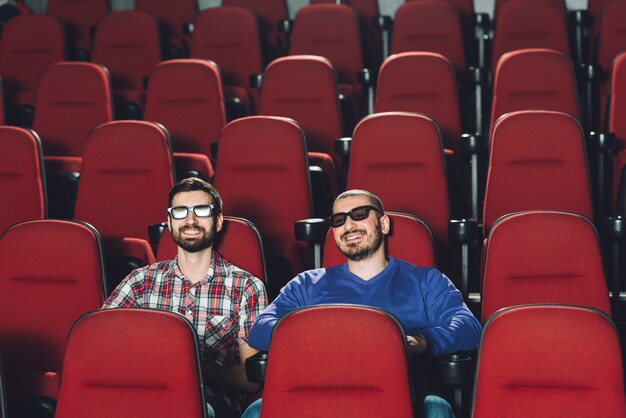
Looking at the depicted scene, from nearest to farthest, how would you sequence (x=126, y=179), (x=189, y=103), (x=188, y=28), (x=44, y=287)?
(x=44, y=287) < (x=126, y=179) < (x=189, y=103) < (x=188, y=28)

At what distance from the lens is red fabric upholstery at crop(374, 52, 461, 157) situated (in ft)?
9.01

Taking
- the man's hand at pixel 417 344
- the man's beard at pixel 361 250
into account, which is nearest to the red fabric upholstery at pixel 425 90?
the man's beard at pixel 361 250

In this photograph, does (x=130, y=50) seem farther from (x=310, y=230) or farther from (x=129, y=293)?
(x=129, y=293)

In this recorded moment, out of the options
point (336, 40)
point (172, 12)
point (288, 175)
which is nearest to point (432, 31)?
point (336, 40)

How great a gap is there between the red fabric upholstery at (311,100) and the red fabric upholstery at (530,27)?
74 cm

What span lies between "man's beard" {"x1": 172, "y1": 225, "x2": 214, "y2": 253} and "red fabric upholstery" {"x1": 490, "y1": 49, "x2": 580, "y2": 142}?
1.13m

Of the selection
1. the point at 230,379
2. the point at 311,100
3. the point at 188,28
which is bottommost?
the point at 230,379

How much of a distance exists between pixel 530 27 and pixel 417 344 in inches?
78.8

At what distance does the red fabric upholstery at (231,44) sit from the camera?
11.0 feet

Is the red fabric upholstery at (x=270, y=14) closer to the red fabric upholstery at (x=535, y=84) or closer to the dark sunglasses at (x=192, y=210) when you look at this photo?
the red fabric upholstery at (x=535, y=84)

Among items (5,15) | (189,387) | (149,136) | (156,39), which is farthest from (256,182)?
(5,15)

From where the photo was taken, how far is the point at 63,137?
2.86 m

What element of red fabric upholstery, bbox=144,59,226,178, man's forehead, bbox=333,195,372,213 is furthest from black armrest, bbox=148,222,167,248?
red fabric upholstery, bbox=144,59,226,178

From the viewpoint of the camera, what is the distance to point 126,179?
7.63 ft
